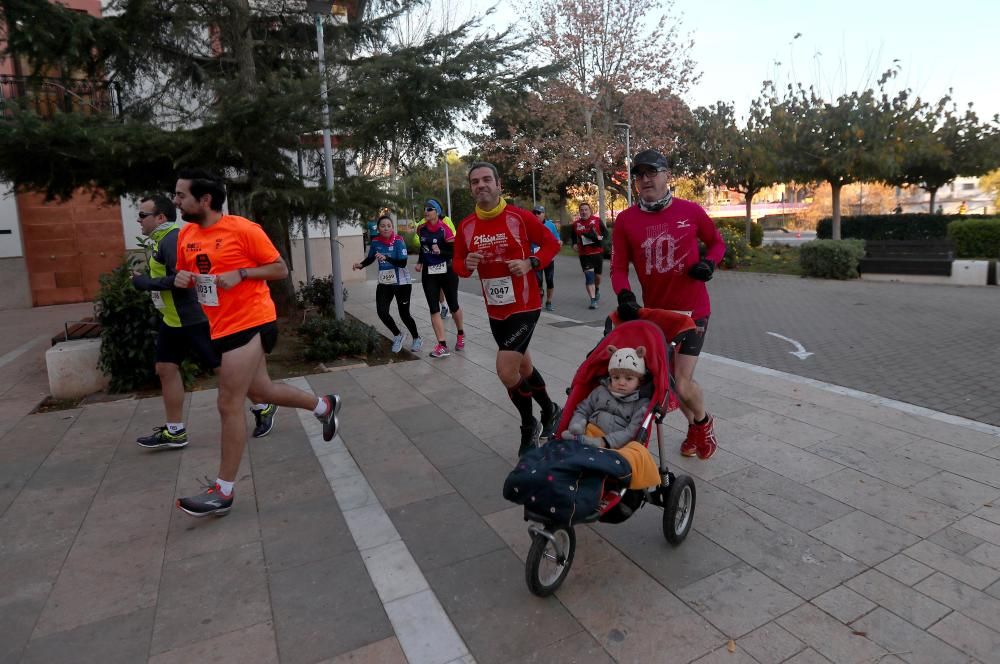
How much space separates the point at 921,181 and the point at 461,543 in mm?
26743

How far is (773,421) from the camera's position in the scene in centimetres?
523

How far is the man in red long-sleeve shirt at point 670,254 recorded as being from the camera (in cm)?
393

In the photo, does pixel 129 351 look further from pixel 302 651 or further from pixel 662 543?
pixel 662 543

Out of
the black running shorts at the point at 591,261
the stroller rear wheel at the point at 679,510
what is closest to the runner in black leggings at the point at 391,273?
the black running shorts at the point at 591,261

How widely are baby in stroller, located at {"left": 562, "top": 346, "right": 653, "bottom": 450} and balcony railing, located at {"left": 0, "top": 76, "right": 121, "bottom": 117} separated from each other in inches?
226

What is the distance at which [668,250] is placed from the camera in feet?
13.2

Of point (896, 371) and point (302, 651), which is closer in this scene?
point (302, 651)

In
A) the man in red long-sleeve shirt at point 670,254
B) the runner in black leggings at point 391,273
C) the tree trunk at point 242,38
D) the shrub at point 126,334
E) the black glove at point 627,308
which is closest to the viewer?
the black glove at point 627,308

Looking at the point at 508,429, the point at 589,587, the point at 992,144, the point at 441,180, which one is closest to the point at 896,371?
the point at 508,429

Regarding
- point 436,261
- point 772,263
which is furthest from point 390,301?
point 772,263

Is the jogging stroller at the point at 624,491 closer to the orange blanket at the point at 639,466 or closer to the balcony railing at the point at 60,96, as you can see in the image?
the orange blanket at the point at 639,466

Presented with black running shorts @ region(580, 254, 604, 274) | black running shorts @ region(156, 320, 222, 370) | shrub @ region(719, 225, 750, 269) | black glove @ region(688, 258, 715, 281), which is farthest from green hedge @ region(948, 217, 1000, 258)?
black running shorts @ region(156, 320, 222, 370)

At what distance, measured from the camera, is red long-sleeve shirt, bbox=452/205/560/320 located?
4.47m

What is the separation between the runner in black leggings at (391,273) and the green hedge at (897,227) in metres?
17.7
